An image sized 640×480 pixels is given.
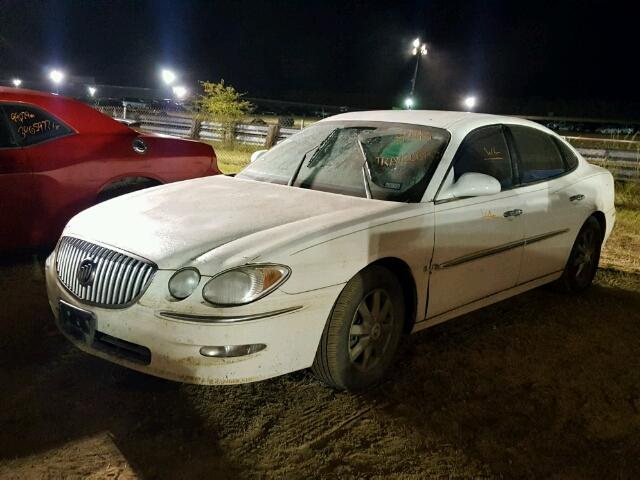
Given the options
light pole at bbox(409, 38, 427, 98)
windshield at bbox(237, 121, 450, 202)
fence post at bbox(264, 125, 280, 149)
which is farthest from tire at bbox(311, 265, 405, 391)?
light pole at bbox(409, 38, 427, 98)

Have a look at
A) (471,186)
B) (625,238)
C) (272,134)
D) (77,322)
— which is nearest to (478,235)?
(471,186)

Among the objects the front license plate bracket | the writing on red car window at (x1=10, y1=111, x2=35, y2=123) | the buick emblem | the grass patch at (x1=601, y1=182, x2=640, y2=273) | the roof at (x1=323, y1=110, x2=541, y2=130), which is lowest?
the grass patch at (x1=601, y1=182, x2=640, y2=273)

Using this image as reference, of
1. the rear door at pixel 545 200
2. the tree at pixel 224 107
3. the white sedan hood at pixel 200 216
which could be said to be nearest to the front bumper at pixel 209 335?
the white sedan hood at pixel 200 216

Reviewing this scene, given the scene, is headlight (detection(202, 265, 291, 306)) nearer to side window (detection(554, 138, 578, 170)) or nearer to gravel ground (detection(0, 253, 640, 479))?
gravel ground (detection(0, 253, 640, 479))

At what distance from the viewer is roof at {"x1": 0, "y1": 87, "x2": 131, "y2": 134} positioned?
178 inches

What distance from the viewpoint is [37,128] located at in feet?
14.8

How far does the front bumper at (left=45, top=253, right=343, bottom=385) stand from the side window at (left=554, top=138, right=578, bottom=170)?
108 inches

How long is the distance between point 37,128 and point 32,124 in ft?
0.15

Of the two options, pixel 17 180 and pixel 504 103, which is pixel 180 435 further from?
pixel 504 103

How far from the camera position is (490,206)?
11.6 feet

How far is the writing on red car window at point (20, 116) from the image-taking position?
4421 millimetres

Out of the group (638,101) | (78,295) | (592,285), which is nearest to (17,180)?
(78,295)

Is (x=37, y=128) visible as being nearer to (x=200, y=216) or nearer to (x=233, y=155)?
(x=200, y=216)

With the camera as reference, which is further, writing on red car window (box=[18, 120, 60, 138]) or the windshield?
writing on red car window (box=[18, 120, 60, 138])
